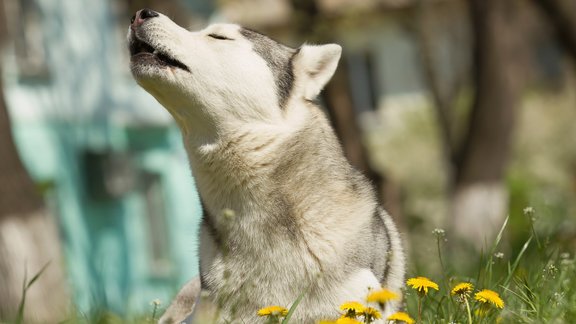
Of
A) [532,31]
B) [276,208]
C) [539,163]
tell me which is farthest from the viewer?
[532,31]

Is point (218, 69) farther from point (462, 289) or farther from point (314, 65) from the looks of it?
point (462, 289)

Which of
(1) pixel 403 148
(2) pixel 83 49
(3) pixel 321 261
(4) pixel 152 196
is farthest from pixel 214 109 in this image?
(1) pixel 403 148

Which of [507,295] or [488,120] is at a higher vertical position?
[507,295]

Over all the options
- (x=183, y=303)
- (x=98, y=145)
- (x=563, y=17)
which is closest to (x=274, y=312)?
(x=183, y=303)

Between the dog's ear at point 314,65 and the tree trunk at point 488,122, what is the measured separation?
7333 mm

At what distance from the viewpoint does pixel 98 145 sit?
1652cm

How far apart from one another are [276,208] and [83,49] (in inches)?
500

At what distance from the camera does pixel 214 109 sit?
4496 millimetres

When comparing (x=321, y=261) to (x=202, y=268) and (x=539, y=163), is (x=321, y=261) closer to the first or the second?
(x=202, y=268)

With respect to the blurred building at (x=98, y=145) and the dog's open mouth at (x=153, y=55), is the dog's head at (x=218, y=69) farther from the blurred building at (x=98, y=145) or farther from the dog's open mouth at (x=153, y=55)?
the blurred building at (x=98, y=145)

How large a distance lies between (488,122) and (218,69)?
7999mm

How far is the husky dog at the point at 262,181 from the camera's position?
13.6 feet

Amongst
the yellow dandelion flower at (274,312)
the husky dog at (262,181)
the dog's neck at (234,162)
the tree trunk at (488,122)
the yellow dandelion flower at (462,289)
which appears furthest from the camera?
the tree trunk at (488,122)

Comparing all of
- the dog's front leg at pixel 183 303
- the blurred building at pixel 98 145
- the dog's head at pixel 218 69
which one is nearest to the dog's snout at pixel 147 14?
the dog's head at pixel 218 69
